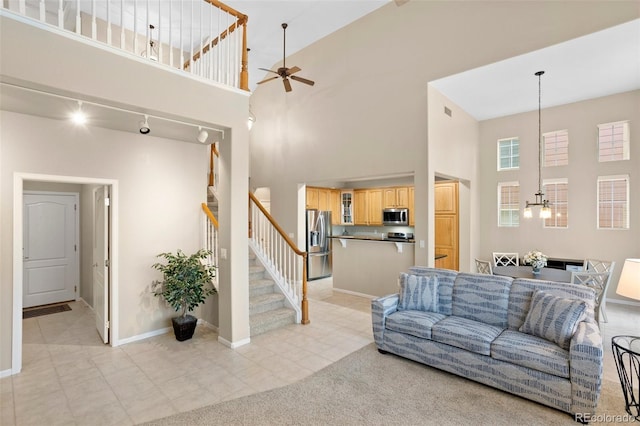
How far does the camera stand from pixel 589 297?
3.09 m

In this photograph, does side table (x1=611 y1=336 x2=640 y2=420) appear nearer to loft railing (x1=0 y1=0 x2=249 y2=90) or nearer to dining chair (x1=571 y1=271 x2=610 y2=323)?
dining chair (x1=571 y1=271 x2=610 y2=323)

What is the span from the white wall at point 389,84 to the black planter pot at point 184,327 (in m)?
3.30

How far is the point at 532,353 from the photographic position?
8.96 feet

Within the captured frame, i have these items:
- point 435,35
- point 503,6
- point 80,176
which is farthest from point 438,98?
point 80,176

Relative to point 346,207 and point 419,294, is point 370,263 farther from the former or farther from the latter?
point 346,207

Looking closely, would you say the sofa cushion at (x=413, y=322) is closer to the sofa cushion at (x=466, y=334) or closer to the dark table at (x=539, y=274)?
the sofa cushion at (x=466, y=334)

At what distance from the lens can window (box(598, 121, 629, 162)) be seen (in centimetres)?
564

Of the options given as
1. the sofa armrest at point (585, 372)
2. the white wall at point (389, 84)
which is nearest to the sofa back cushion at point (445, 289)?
the white wall at point (389, 84)

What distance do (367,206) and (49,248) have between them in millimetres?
6600

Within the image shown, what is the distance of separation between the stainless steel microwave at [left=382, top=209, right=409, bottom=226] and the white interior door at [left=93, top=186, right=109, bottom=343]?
566 cm

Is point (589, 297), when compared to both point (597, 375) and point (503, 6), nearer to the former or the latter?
point (597, 375)

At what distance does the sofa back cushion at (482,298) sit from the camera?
341cm

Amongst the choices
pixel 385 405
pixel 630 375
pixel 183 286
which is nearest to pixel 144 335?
pixel 183 286

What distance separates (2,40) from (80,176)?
1727 mm
